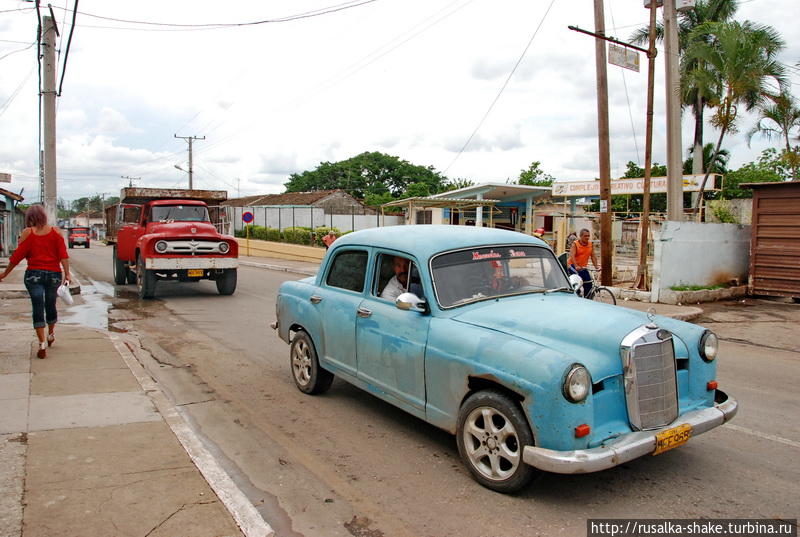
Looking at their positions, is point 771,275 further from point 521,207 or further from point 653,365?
point 521,207

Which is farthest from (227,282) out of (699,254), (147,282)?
(699,254)

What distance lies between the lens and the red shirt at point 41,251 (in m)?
7.26

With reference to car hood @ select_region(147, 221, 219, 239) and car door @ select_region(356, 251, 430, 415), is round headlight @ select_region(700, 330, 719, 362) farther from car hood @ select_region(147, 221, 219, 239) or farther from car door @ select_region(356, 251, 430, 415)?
car hood @ select_region(147, 221, 219, 239)

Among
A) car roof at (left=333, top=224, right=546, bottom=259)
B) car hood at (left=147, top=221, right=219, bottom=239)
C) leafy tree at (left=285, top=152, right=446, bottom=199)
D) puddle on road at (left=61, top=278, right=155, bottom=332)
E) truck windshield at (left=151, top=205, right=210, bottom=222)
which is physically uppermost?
leafy tree at (left=285, top=152, right=446, bottom=199)

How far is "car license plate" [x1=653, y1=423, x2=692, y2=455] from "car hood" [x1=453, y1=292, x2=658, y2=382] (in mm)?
487

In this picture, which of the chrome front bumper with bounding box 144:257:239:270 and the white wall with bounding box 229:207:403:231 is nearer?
the chrome front bumper with bounding box 144:257:239:270

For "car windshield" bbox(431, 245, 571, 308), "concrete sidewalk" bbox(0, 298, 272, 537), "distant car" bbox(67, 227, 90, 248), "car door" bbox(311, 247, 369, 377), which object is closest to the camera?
"concrete sidewalk" bbox(0, 298, 272, 537)

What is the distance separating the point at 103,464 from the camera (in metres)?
4.26

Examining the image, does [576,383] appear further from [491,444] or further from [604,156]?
[604,156]

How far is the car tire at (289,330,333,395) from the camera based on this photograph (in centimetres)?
616

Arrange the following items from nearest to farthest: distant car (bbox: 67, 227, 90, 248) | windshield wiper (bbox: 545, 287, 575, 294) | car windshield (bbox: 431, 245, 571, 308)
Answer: car windshield (bbox: 431, 245, 571, 308)
windshield wiper (bbox: 545, 287, 575, 294)
distant car (bbox: 67, 227, 90, 248)

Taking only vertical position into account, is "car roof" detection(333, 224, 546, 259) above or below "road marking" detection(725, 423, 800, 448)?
above

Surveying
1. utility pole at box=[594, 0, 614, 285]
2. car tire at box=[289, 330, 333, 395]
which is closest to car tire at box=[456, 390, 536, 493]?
car tire at box=[289, 330, 333, 395]

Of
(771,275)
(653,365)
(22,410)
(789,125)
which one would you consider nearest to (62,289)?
(22,410)
